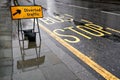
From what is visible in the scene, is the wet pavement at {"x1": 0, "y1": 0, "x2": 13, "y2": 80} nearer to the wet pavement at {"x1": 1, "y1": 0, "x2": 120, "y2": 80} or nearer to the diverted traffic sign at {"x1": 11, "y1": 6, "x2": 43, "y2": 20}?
the wet pavement at {"x1": 1, "y1": 0, "x2": 120, "y2": 80}

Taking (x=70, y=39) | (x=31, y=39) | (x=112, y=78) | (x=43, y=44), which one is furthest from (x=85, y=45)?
(x=112, y=78)

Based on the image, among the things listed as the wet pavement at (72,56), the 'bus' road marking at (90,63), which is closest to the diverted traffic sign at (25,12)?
the wet pavement at (72,56)

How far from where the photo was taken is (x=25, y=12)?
582 cm

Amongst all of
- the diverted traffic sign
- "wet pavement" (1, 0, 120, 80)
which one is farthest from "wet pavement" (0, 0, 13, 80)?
the diverted traffic sign

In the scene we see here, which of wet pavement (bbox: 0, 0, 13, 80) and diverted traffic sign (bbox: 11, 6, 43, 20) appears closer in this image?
wet pavement (bbox: 0, 0, 13, 80)

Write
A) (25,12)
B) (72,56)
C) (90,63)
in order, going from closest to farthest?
(90,63), (72,56), (25,12)

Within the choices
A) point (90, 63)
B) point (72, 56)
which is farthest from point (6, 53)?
point (90, 63)

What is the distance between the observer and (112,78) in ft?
13.1

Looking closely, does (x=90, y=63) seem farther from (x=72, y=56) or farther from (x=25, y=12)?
(x=25, y=12)

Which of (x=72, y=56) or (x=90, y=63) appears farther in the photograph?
(x=72, y=56)

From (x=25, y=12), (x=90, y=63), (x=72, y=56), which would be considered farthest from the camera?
(x=25, y=12)

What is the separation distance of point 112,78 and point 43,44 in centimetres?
267

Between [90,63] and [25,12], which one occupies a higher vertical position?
[25,12]

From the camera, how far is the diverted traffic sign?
5.67 metres
